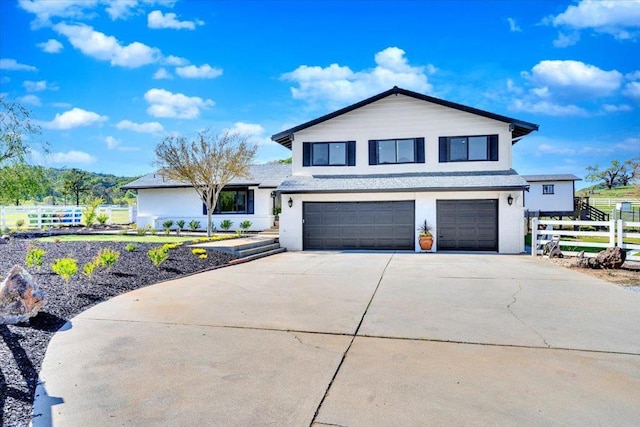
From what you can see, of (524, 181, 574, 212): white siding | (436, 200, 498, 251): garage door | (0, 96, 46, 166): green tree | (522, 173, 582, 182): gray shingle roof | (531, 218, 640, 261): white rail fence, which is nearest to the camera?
A: (531, 218, 640, 261): white rail fence

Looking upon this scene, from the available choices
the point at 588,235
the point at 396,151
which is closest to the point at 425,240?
the point at 396,151

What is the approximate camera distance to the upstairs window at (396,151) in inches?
619

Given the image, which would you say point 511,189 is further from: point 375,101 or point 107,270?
point 107,270

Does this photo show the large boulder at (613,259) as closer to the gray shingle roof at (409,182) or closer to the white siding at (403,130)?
the gray shingle roof at (409,182)

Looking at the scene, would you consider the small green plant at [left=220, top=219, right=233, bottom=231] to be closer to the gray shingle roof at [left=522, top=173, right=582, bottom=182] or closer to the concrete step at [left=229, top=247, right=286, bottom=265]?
the concrete step at [left=229, top=247, right=286, bottom=265]

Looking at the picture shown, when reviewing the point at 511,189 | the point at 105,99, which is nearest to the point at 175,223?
the point at 105,99

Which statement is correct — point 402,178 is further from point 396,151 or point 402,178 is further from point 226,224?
point 226,224

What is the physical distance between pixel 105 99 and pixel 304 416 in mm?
25843

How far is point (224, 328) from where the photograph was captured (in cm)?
488

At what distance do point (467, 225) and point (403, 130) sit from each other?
4931mm

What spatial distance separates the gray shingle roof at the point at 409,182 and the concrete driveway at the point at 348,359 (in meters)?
7.17

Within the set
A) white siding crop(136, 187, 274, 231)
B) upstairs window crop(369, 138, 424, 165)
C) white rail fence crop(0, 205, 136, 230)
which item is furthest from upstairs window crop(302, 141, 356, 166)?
white rail fence crop(0, 205, 136, 230)

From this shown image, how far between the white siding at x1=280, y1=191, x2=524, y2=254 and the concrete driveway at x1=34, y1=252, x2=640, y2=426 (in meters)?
6.93

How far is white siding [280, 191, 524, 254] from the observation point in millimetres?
14039
